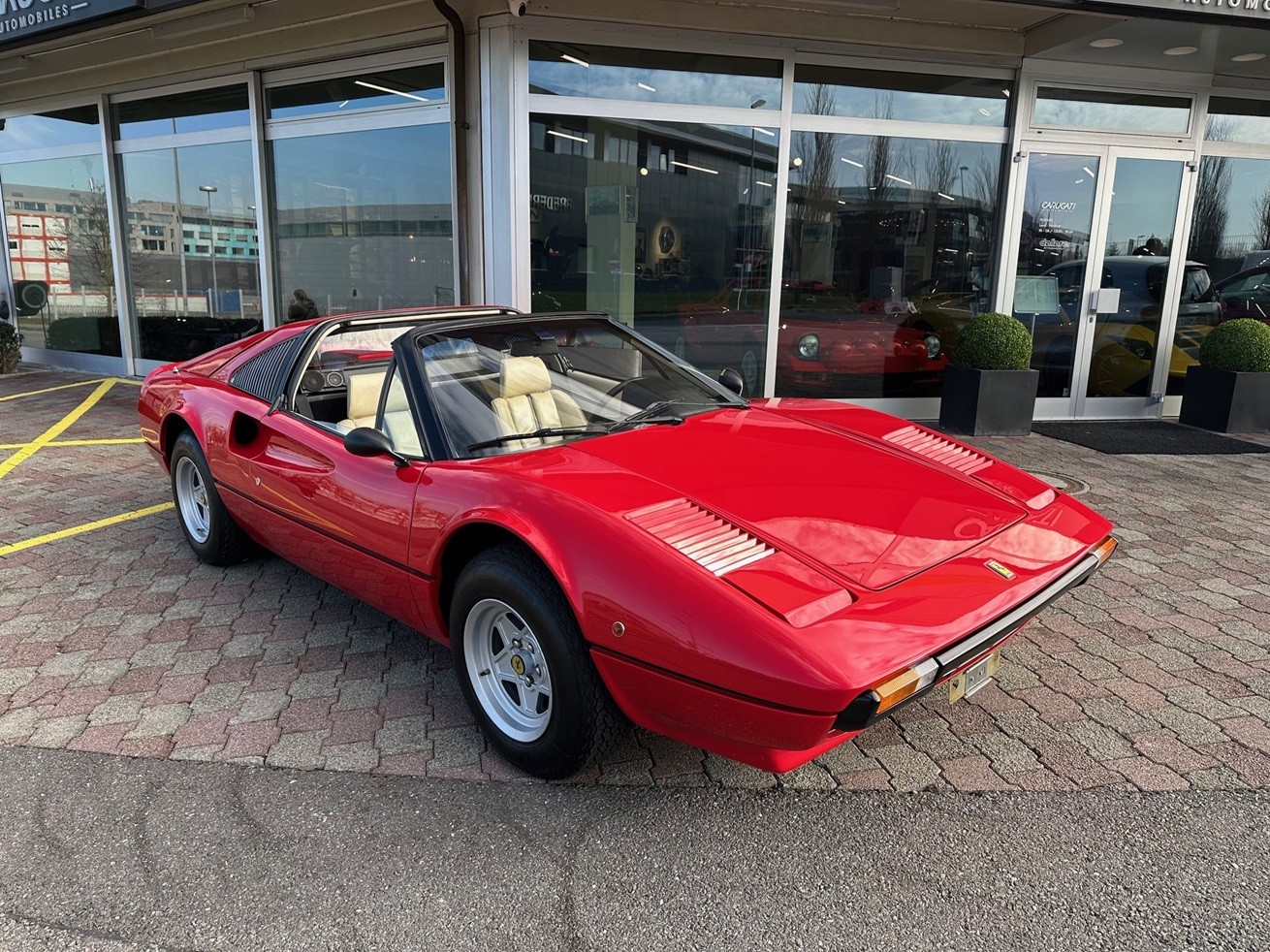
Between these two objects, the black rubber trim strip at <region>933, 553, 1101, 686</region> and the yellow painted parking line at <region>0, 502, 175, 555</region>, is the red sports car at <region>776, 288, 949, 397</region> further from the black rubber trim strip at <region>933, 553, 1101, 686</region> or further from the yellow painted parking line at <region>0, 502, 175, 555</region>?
the black rubber trim strip at <region>933, 553, 1101, 686</region>

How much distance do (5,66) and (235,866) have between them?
11.8 metres

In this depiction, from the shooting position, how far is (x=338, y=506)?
10.2 feet

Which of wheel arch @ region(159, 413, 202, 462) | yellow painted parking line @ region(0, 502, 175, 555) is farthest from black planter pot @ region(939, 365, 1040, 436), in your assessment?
yellow painted parking line @ region(0, 502, 175, 555)

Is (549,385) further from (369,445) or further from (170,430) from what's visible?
(170,430)

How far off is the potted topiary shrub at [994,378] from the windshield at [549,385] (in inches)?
192

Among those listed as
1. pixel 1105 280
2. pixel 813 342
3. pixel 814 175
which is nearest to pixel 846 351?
pixel 813 342

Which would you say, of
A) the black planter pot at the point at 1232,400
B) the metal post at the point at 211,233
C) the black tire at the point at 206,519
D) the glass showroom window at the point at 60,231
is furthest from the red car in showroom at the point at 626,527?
the glass showroom window at the point at 60,231

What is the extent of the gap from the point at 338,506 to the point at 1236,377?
830 centimetres

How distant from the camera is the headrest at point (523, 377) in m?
3.16

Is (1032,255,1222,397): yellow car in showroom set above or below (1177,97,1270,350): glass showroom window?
below

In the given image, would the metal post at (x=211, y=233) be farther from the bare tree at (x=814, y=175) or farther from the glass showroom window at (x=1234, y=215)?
the glass showroom window at (x=1234, y=215)

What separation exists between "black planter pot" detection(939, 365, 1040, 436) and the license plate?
18.9 ft

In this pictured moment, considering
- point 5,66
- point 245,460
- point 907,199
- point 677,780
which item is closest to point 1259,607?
point 677,780

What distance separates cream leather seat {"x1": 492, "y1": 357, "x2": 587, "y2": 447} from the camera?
3.06 meters
